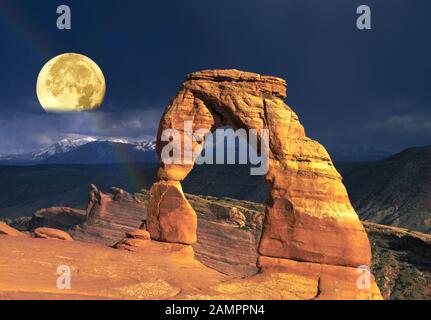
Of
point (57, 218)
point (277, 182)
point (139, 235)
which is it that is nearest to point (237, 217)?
point (57, 218)

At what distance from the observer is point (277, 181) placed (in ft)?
77.9

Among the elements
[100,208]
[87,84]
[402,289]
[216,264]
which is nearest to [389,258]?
[402,289]

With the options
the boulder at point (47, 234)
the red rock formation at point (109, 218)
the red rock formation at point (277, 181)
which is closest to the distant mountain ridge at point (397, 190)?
the red rock formation at point (109, 218)

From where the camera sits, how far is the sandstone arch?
22.4 m

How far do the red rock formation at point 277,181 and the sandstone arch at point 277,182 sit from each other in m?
0.05

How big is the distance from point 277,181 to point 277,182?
51 mm

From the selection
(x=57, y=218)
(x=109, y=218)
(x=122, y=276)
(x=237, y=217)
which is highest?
(x=122, y=276)

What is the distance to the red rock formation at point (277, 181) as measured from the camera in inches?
882

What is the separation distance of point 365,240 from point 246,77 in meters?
10.7

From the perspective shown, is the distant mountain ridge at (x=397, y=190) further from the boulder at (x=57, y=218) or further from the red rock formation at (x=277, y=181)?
the red rock formation at (x=277, y=181)

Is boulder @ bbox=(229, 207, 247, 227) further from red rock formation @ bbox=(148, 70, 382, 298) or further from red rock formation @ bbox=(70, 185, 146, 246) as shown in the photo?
red rock formation @ bbox=(148, 70, 382, 298)

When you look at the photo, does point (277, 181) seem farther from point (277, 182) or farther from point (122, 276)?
point (122, 276)

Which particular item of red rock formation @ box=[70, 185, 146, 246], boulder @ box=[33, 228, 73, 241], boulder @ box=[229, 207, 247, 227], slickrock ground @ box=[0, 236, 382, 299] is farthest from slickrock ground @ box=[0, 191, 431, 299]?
boulder @ box=[229, 207, 247, 227]

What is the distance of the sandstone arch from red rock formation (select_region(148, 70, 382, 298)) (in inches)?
1.8
